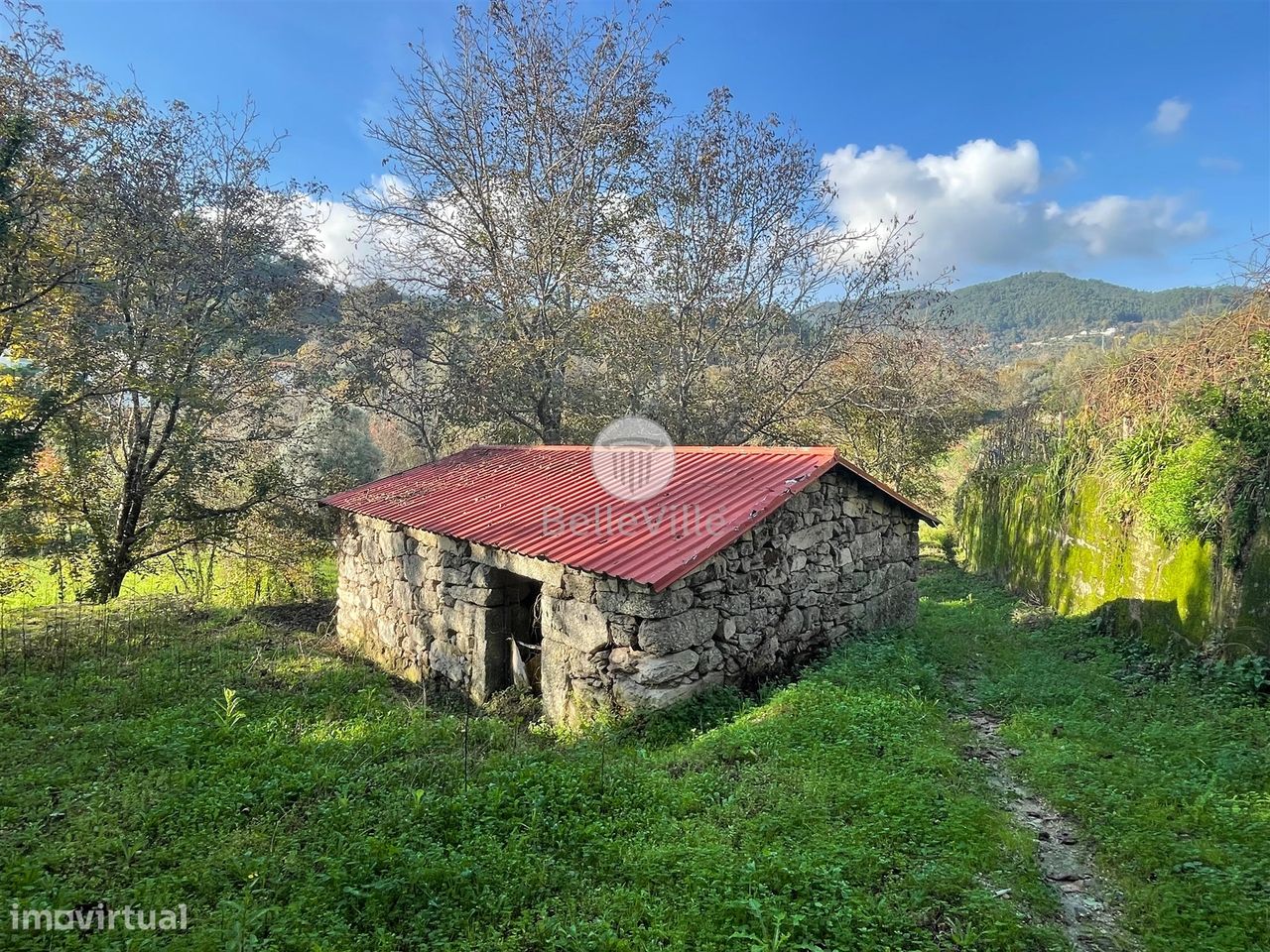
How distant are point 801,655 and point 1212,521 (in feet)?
13.2

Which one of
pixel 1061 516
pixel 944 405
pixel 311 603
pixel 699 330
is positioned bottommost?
pixel 311 603

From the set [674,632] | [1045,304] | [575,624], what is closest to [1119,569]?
[674,632]

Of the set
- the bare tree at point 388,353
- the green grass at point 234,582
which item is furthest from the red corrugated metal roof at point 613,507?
the green grass at point 234,582

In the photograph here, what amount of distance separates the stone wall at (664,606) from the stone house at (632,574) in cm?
2

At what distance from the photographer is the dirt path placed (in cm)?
300

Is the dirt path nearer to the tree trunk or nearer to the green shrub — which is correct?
the green shrub

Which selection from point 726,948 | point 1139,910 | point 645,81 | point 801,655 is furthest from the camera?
point 645,81

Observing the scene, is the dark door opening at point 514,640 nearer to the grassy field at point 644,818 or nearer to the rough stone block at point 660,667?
the grassy field at point 644,818

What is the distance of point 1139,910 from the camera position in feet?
10.1

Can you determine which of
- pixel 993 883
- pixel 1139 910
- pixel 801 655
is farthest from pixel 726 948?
pixel 801 655

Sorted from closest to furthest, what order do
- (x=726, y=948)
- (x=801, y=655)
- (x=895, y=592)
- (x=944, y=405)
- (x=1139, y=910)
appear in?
(x=726, y=948), (x=1139, y=910), (x=801, y=655), (x=895, y=592), (x=944, y=405)

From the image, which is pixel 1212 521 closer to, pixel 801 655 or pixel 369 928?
pixel 801 655

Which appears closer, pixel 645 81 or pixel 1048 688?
pixel 1048 688

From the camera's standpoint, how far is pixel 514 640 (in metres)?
7.41
